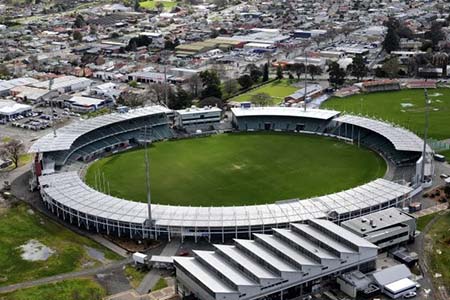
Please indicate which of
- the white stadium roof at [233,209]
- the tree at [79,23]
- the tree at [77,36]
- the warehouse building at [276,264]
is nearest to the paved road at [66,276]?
the white stadium roof at [233,209]

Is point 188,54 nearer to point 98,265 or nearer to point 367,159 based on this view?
point 367,159

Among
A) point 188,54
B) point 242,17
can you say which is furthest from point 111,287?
point 242,17

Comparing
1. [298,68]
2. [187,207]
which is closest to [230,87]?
[298,68]

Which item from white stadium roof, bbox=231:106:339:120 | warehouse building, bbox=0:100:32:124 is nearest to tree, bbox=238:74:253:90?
white stadium roof, bbox=231:106:339:120

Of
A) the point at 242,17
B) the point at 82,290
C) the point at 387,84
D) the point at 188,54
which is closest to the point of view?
the point at 82,290

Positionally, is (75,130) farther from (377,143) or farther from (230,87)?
(377,143)

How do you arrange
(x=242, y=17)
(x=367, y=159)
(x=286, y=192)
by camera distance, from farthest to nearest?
(x=242, y=17) → (x=367, y=159) → (x=286, y=192)
